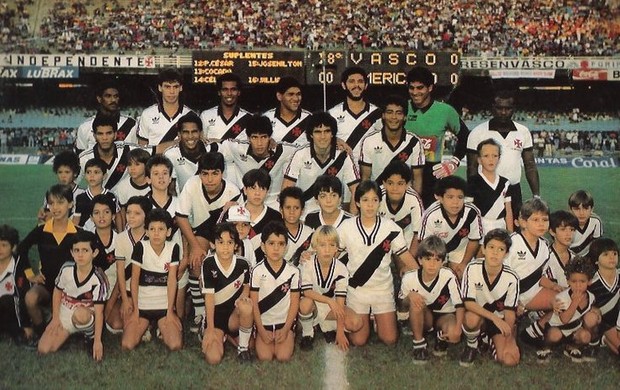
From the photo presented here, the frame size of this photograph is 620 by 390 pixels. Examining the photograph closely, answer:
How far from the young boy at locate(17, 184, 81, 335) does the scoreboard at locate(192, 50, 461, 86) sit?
1.06 metres

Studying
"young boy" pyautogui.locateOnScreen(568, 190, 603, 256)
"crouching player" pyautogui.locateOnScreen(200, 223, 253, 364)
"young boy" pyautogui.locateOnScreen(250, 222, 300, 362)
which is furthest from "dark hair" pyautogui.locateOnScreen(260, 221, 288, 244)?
"young boy" pyautogui.locateOnScreen(568, 190, 603, 256)

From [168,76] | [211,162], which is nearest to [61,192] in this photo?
[211,162]

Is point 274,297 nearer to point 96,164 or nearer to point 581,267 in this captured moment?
point 96,164

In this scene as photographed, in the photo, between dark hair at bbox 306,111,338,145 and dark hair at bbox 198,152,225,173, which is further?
dark hair at bbox 306,111,338,145

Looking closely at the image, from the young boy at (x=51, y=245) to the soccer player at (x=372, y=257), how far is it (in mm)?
A: 1238

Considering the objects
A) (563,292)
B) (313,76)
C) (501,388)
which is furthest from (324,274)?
(313,76)

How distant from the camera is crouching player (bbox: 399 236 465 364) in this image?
2.61m

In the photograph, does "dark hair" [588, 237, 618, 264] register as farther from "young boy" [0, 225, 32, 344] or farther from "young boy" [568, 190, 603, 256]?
"young boy" [0, 225, 32, 344]

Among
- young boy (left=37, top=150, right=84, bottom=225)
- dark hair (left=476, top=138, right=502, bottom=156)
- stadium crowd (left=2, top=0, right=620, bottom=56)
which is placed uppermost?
stadium crowd (left=2, top=0, right=620, bottom=56)

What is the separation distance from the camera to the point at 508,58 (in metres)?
3.54

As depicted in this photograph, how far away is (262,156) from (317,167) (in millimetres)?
285

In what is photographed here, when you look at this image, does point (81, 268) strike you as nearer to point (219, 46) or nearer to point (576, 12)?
point (219, 46)

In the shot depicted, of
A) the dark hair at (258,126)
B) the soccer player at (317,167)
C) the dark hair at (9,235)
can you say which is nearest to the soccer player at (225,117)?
the dark hair at (258,126)

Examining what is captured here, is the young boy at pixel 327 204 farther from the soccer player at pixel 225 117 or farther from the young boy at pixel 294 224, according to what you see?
the soccer player at pixel 225 117
